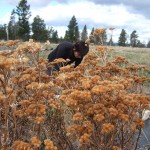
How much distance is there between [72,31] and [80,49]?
83.1 meters

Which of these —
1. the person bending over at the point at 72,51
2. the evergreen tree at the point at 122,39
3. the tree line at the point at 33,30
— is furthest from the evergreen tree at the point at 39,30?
the person bending over at the point at 72,51

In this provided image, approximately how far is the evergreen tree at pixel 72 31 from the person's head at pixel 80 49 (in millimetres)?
78990

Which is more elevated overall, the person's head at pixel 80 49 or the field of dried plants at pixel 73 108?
the person's head at pixel 80 49

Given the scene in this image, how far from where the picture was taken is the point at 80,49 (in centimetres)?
588

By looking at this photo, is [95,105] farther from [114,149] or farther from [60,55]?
[60,55]

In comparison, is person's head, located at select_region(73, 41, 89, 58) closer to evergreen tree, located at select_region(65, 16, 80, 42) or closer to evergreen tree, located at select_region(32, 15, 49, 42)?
evergreen tree, located at select_region(32, 15, 49, 42)

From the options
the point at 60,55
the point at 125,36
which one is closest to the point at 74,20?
the point at 125,36

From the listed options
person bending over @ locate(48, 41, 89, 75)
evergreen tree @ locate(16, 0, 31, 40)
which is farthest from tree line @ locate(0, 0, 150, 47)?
person bending over @ locate(48, 41, 89, 75)

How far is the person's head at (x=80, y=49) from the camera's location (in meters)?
5.80

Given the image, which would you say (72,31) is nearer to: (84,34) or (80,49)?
(84,34)

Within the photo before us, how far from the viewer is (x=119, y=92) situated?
120 inches

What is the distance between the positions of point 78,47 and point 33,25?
7525 cm

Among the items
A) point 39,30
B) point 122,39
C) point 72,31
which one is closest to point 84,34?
point 122,39

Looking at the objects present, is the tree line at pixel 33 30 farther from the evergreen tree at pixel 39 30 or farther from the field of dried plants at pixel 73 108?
the field of dried plants at pixel 73 108
